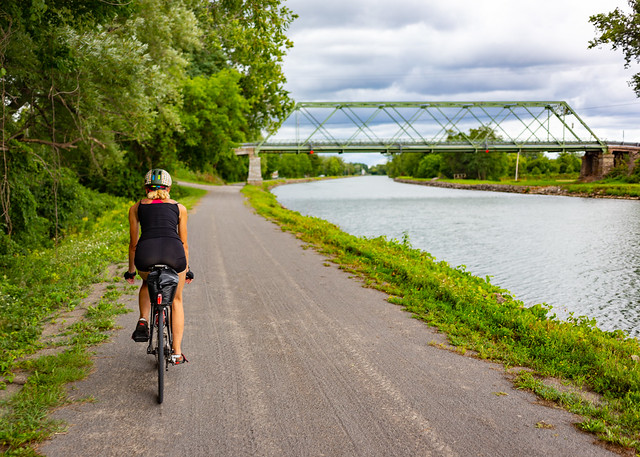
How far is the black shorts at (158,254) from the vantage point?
4648 millimetres

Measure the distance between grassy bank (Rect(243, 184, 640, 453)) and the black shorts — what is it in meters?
3.58

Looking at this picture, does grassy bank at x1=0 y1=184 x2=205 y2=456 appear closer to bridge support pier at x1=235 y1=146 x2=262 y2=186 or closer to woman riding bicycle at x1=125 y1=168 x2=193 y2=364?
woman riding bicycle at x1=125 y1=168 x2=193 y2=364

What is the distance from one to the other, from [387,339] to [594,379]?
2.36 meters

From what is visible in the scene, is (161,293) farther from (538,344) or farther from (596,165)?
(596,165)

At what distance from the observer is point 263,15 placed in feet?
37.0

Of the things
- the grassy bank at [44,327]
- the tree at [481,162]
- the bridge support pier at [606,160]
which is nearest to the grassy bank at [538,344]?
the grassy bank at [44,327]

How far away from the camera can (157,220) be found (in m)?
4.78

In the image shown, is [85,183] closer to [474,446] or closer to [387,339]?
[387,339]

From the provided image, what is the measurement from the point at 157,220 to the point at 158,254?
0.34 meters

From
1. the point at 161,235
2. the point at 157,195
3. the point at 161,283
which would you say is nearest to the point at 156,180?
the point at 157,195

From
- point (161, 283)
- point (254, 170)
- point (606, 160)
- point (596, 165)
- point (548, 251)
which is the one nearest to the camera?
point (161, 283)

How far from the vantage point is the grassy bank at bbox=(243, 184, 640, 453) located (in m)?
4.51

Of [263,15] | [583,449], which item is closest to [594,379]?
[583,449]

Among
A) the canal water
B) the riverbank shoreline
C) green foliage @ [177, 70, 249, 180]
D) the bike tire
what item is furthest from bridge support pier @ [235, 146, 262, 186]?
the bike tire
